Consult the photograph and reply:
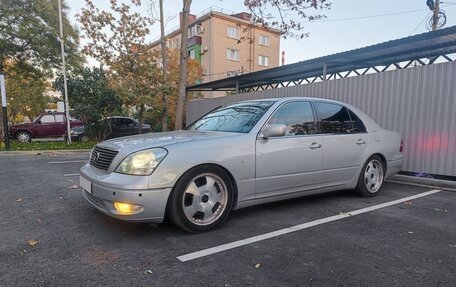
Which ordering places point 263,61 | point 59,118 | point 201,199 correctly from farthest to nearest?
point 263,61, point 59,118, point 201,199

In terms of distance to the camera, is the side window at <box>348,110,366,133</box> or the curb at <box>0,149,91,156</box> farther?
the curb at <box>0,149,91,156</box>

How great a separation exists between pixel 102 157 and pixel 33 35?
51.2 ft

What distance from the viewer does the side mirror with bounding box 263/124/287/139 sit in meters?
4.06

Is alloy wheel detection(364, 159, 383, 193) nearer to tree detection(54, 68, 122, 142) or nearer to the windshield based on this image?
the windshield

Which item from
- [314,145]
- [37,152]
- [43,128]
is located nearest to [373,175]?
[314,145]

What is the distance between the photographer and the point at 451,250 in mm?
3301

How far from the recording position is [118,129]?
18.6 m

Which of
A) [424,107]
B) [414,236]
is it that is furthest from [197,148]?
[424,107]

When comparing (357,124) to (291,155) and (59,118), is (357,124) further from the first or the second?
(59,118)

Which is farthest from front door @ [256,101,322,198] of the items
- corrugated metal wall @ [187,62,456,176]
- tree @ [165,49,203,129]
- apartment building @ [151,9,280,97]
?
apartment building @ [151,9,280,97]

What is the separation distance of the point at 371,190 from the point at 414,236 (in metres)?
1.79

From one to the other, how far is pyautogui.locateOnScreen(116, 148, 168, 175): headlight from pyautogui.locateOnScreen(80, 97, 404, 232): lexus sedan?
0.03ft

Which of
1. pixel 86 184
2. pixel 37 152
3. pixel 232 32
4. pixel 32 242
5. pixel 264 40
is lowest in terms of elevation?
pixel 37 152

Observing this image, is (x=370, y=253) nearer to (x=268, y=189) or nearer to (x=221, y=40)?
(x=268, y=189)
